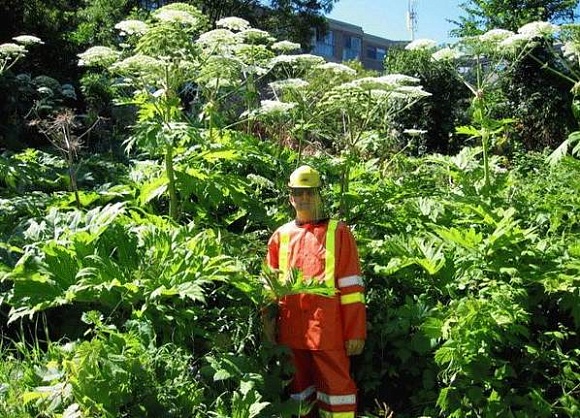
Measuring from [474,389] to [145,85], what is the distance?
337 cm

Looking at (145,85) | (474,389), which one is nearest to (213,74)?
Answer: (145,85)

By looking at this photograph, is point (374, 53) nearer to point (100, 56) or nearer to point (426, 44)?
point (426, 44)

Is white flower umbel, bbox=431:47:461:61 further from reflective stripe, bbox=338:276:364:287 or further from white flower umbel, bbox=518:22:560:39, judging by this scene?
reflective stripe, bbox=338:276:364:287

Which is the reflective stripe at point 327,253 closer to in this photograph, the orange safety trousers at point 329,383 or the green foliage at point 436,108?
the orange safety trousers at point 329,383

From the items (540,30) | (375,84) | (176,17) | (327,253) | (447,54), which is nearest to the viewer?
(327,253)

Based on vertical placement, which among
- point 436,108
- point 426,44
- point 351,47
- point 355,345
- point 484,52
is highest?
point 351,47

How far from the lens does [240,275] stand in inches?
175

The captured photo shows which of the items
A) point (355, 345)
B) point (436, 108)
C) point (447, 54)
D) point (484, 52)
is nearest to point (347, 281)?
point (355, 345)

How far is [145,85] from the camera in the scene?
5523 millimetres

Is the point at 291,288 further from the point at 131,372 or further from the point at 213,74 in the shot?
the point at 213,74

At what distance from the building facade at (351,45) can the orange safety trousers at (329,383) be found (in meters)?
53.7

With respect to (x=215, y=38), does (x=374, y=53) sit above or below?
above

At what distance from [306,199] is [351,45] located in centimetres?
5986

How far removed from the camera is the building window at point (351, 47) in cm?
6169
